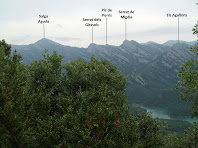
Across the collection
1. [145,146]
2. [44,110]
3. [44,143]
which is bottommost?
[145,146]

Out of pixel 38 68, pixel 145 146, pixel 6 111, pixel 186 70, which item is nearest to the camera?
pixel 6 111

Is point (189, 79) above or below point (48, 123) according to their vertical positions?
above

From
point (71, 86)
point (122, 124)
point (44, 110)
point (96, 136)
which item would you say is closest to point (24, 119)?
point (44, 110)

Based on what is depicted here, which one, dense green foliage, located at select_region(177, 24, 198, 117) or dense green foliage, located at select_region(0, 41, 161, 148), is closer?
dense green foliage, located at select_region(0, 41, 161, 148)

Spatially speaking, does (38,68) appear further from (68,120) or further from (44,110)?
(68,120)

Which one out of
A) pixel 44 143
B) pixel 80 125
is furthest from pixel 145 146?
pixel 44 143

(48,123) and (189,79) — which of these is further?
(189,79)

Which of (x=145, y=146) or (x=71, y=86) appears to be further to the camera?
(x=71, y=86)

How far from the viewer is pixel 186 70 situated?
2456 centimetres

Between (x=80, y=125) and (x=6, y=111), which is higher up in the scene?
(x=6, y=111)

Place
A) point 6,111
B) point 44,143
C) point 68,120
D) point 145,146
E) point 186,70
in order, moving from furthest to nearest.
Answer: point 186,70
point 145,146
point 68,120
point 44,143
point 6,111

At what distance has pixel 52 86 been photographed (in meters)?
27.2

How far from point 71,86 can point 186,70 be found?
17761mm

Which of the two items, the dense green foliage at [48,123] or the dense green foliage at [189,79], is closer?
the dense green foliage at [48,123]
